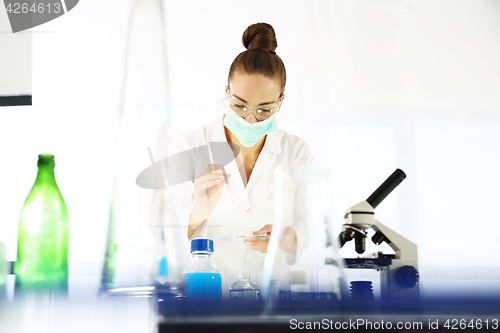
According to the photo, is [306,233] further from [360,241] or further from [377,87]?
[377,87]

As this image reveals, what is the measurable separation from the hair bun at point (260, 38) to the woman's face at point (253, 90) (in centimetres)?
22

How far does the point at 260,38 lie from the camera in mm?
1463

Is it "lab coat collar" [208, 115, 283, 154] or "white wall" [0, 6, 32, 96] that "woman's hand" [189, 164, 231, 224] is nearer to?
"lab coat collar" [208, 115, 283, 154]

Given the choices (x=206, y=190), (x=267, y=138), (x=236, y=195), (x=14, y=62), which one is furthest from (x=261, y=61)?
(x=14, y=62)

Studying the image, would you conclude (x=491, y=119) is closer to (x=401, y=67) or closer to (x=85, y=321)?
(x=401, y=67)

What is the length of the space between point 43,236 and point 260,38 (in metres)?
1.12

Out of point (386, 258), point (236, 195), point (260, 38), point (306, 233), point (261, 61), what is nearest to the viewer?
point (306, 233)

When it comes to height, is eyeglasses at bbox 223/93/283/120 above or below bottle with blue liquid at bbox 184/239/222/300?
above

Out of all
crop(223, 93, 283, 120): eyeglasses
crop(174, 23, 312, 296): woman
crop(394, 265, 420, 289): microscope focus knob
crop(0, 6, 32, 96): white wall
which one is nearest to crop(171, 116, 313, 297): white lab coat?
crop(174, 23, 312, 296): woman

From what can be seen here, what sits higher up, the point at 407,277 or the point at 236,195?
the point at 236,195

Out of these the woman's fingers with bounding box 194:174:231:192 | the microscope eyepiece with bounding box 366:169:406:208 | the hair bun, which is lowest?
the microscope eyepiece with bounding box 366:169:406:208

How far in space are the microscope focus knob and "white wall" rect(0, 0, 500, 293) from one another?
1.45m

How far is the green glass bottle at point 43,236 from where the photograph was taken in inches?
19.6

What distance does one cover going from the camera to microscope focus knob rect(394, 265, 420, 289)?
18.5 inches
